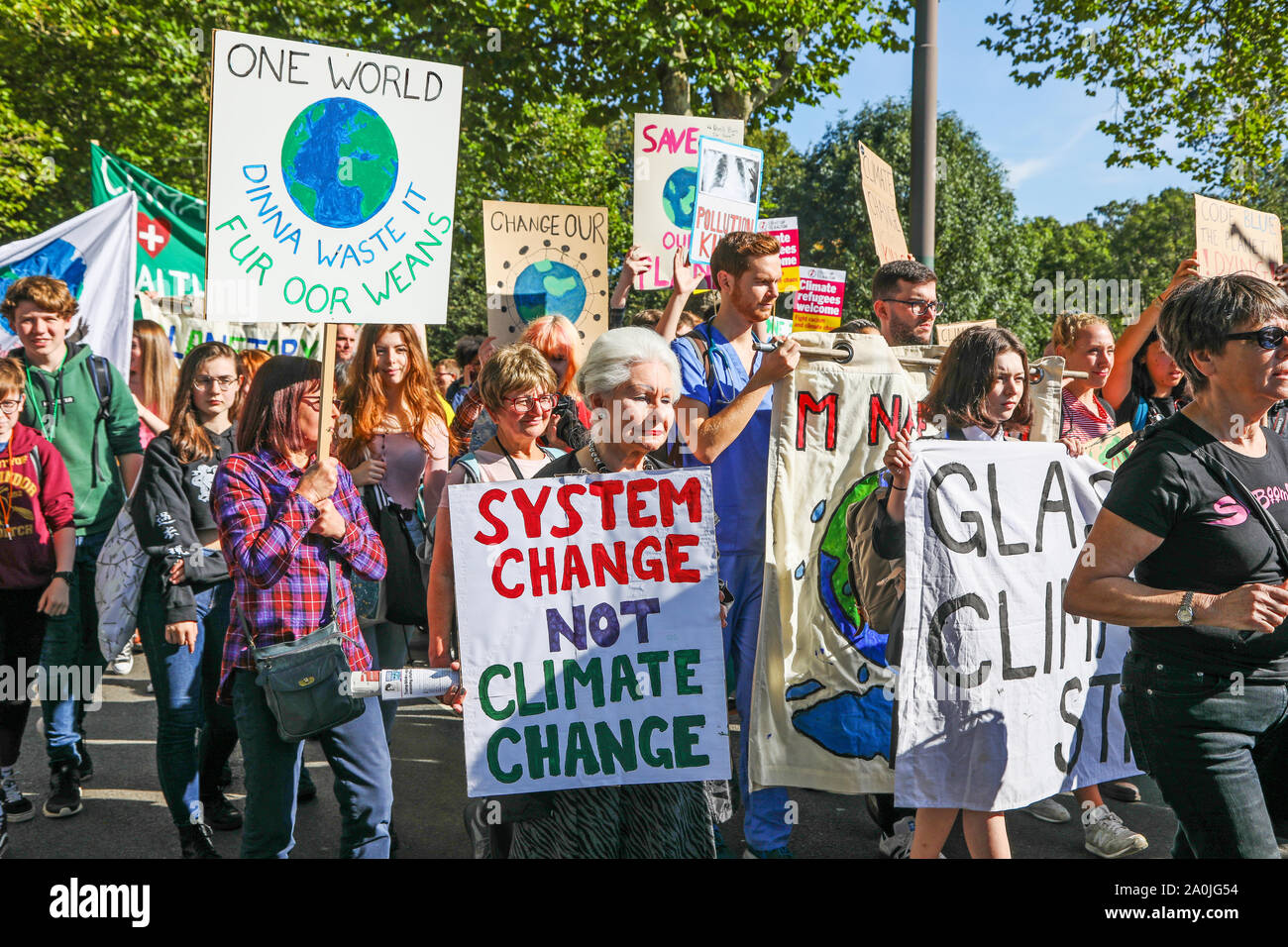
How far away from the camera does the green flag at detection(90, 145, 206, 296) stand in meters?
8.86

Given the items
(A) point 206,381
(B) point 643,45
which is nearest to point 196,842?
(A) point 206,381

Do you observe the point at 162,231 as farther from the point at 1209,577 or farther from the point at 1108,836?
the point at 1209,577

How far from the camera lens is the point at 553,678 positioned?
2.83 meters

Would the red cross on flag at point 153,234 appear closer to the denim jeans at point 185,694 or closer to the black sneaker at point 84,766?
the black sneaker at point 84,766

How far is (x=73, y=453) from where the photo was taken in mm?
4824

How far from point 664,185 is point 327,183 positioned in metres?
3.61

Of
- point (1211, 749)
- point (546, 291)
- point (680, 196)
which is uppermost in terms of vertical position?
point (680, 196)

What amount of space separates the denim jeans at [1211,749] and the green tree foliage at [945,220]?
19.9 meters

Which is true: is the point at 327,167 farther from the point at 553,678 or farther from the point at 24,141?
the point at 24,141

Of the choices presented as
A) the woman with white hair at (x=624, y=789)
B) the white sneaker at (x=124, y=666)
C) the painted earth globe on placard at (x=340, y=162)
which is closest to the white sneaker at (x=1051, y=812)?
the woman with white hair at (x=624, y=789)

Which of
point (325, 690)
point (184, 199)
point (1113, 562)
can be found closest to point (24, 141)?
point (184, 199)

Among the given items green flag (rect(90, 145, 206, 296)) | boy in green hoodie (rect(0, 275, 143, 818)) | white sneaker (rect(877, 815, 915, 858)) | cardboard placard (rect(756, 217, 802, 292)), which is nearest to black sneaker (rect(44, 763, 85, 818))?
boy in green hoodie (rect(0, 275, 143, 818))

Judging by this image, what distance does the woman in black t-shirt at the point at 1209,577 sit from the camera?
96.7 inches

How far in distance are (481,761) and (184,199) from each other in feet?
25.8
